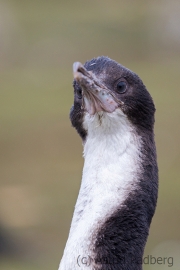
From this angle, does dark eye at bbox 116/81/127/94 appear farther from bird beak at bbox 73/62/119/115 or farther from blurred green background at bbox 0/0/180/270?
blurred green background at bbox 0/0/180/270

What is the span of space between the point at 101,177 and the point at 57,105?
9.55 metres

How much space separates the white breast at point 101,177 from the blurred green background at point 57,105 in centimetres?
323

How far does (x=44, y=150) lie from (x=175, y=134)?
1781 millimetres

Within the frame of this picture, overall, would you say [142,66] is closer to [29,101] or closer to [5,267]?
[29,101]

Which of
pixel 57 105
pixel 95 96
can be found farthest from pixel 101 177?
pixel 57 105

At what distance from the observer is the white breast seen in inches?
104

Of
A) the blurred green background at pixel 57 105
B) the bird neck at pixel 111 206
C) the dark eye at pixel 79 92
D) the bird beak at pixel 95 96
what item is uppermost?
the blurred green background at pixel 57 105

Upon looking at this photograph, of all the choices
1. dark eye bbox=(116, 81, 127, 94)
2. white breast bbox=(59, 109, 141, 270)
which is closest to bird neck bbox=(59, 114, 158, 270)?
white breast bbox=(59, 109, 141, 270)

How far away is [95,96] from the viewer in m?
2.78

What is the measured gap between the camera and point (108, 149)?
2.77 m

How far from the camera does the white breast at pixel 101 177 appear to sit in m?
2.65

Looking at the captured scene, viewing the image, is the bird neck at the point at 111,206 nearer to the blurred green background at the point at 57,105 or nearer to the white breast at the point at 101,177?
the white breast at the point at 101,177

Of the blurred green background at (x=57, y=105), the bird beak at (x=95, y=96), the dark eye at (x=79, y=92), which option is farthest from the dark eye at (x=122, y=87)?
the blurred green background at (x=57, y=105)

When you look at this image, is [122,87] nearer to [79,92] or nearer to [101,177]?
[79,92]
